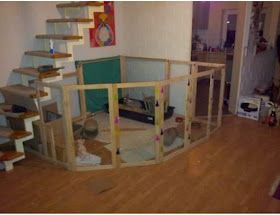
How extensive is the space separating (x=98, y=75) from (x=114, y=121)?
2.07 meters

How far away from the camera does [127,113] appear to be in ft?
15.4

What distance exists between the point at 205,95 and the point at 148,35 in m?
2.02

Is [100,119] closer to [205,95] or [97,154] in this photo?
[97,154]

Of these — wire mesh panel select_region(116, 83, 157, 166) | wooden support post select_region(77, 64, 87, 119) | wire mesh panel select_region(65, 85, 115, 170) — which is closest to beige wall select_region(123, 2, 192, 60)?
wire mesh panel select_region(116, 83, 157, 166)

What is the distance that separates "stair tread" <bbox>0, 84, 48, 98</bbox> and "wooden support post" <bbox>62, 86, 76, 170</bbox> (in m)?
0.52

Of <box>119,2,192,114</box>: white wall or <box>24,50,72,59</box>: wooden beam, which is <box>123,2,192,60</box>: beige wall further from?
<box>24,50,72,59</box>: wooden beam

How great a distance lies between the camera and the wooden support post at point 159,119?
9.87 feet

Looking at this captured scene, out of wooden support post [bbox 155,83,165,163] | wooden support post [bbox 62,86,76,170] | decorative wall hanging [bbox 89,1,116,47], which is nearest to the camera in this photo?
wooden support post [bbox 62,86,76,170]

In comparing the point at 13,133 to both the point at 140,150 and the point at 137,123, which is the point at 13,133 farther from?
the point at 137,123

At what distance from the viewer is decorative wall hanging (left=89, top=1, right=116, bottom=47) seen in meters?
4.72

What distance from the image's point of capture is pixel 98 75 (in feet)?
16.0

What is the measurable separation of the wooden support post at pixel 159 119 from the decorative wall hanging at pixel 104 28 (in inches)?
88.9

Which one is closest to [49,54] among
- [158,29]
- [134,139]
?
[134,139]

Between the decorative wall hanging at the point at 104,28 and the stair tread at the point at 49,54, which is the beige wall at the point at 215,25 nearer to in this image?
the decorative wall hanging at the point at 104,28
